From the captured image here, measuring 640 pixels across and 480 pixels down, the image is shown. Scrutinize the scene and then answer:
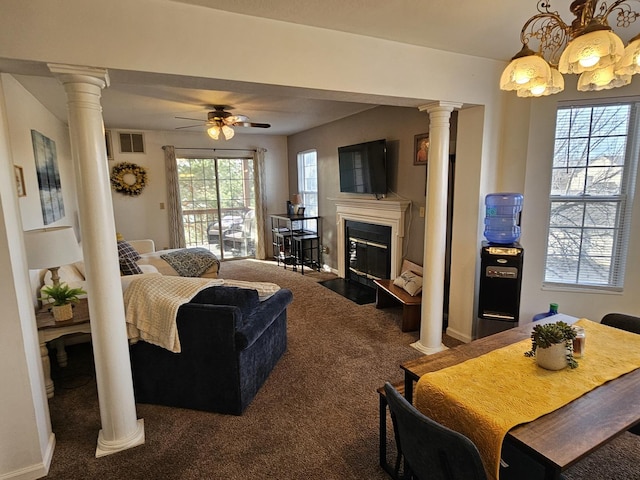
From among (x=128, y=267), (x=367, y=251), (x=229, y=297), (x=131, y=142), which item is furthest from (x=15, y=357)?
(x=131, y=142)

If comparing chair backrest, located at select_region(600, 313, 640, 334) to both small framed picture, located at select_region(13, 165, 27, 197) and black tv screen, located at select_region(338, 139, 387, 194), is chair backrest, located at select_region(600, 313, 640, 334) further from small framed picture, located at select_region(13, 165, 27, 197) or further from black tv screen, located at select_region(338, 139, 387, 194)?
small framed picture, located at select_region(13, 165, 27, 197)

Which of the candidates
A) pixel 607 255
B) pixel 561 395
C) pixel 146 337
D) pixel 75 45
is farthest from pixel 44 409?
pixel 607 255

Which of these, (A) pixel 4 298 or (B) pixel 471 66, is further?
(B) pixel 471 66

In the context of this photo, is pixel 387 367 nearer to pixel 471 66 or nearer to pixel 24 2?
pixel 471 66

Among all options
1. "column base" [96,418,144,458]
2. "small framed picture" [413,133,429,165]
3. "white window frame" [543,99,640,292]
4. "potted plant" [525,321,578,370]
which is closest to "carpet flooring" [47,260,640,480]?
"column base" [96,418,144,458]

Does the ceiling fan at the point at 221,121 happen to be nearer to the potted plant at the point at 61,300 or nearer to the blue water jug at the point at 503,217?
the potted plant at the point at 61,300

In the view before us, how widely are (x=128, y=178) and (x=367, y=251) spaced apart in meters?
4.35

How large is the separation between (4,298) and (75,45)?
133 cm

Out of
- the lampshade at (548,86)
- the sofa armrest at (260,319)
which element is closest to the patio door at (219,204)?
the sofa armrest at (260,319)

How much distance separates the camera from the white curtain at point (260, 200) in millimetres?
7082

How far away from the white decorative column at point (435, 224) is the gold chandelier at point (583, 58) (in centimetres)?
129

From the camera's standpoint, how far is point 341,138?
5520mm

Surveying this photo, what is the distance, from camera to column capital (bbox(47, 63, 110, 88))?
177 centimetres

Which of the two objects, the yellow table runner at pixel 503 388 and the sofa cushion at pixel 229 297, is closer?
the yellow table runner at pixel 503 388
